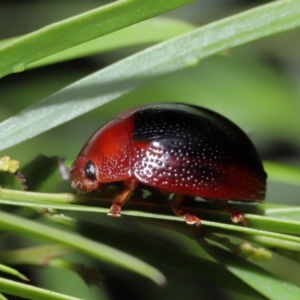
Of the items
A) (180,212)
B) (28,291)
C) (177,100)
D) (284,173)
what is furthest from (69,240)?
(177,100)

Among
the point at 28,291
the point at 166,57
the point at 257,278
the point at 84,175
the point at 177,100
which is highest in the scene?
the point at 177,100

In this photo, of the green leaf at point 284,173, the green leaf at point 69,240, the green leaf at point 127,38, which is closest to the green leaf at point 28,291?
the green leaf at point 69,240

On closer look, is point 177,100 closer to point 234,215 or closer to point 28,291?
point 234,215

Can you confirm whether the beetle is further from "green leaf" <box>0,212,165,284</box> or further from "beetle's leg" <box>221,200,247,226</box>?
"green leaf" <box>0,212,165,284</box>

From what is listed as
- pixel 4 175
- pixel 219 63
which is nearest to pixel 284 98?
pixel 219 63

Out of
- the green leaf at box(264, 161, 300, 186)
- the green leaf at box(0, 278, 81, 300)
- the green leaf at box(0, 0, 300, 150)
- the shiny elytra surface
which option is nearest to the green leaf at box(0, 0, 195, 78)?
the green leaf at box(0, 0, 300, 150)

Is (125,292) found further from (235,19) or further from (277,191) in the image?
(235,19)

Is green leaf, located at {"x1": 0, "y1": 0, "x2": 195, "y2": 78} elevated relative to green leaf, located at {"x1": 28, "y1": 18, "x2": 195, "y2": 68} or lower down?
lower down

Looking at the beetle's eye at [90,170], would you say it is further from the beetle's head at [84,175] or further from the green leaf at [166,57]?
the green leaf at [166,57]
